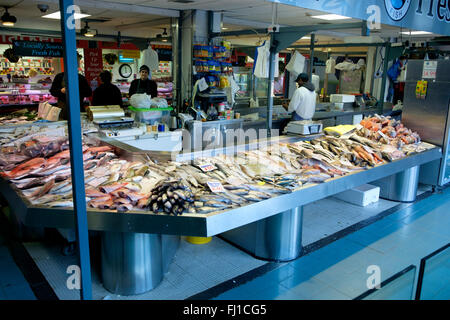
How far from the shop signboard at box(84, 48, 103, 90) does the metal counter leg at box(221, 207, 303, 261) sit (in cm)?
1036

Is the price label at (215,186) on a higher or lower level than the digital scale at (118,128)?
lower

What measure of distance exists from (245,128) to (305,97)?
1.38m

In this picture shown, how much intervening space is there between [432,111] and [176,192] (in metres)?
5.33

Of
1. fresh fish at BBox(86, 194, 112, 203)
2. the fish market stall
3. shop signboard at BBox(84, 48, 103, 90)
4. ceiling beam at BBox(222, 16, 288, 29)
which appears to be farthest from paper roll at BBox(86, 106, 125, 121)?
shop signboard at BBox(84, 48, 103, 90)

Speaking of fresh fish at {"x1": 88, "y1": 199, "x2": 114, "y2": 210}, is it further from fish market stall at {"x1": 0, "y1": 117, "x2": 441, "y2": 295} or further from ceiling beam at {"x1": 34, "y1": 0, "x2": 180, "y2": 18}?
ceiling beam at {"x1": 34, "y1": 0, "x2": 180, "y2": 18}

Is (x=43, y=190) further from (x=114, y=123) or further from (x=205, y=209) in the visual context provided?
(x=114, y=123)

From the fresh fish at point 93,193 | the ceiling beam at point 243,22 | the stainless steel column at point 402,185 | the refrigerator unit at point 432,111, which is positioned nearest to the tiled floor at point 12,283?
the fresh fish at point 93,193

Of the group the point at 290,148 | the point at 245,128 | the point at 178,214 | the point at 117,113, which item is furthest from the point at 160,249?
the point at 245,128

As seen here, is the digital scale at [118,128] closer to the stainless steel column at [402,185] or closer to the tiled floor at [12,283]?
the tiled floor at [12,283]

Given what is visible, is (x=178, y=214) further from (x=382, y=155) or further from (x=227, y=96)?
(x=227, y=96)

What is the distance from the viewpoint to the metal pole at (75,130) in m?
2.12

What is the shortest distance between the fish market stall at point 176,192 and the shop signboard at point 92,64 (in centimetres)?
896

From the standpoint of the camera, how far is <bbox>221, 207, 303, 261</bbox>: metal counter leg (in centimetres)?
410
